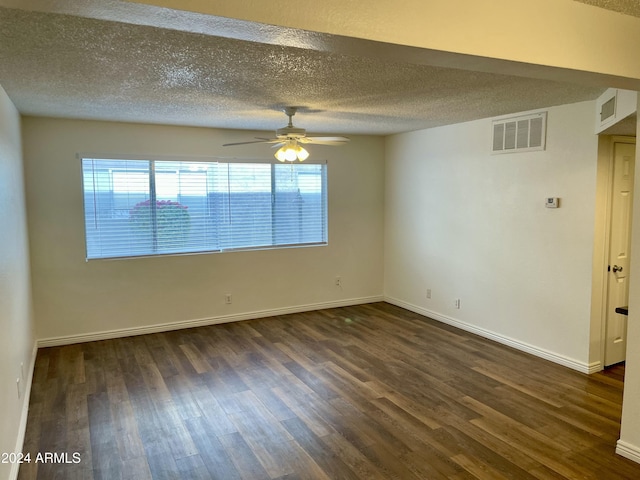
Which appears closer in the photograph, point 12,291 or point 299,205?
point 12,291

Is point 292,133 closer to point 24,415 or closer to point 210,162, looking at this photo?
point 210,162

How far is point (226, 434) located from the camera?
3.06 meters

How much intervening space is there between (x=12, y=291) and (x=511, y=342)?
4.53m

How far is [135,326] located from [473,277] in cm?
397

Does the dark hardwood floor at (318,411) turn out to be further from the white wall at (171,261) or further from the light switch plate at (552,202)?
the light switch plate at (552,202)

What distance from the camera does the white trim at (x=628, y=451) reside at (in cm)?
268

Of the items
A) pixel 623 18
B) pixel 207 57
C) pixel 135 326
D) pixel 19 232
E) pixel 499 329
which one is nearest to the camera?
pixel 623 18

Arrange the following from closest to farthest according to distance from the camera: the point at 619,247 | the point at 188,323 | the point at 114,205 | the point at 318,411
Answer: the point at 318,411 < the point at 619,247 < the point at 114,205 < the point at 188,323

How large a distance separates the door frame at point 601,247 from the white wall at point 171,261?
314 centimetres

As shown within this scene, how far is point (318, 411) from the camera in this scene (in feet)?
11.1

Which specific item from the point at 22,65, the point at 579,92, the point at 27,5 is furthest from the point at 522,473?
the point at 22,65

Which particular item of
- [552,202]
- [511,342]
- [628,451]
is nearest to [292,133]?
[552,202]

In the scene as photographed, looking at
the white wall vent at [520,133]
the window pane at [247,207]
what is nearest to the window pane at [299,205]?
the window pane at [247,207]

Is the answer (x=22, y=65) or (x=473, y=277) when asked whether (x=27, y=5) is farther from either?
(x=473, y=277)
